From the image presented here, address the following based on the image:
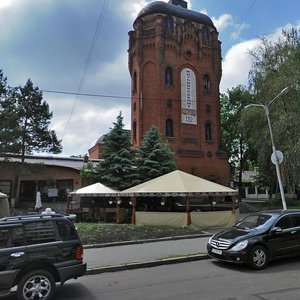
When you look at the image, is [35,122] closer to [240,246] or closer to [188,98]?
[188,98]

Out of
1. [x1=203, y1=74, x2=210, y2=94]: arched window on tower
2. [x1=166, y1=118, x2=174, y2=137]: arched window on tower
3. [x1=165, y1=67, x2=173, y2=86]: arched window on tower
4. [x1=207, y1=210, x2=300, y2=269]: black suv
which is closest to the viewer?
[x1=207, y1=210, x2=300, y2=269]: black suv

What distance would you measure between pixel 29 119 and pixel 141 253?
25114 millimetres

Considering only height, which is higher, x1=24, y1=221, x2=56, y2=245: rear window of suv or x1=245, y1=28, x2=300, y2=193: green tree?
x1=245, y1=28, x2=300, y2=193: green tree

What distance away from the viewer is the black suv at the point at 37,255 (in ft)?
24.5

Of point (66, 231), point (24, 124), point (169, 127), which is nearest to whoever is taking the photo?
point (66, 231)

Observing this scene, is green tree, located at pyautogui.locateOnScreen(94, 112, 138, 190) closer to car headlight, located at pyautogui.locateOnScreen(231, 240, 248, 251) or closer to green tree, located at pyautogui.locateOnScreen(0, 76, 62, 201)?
green tree, located at pyautogui.locateOnScreen(0, 76, 62, 201)

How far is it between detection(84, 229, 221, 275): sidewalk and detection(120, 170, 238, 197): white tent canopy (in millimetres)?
5003

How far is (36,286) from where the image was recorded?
25.0 feet

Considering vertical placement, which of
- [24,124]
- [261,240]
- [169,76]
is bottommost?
[261,240]

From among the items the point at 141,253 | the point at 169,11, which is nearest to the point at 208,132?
the point at 169,11

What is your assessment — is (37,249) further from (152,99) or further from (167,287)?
(152,99)

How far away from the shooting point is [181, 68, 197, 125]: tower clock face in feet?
140

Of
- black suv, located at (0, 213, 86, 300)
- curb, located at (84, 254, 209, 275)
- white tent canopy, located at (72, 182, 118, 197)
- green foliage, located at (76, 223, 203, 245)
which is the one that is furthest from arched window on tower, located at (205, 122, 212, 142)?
black suv, located at (0, 213, 86, 300)

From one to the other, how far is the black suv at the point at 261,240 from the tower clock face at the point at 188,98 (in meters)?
31.1
